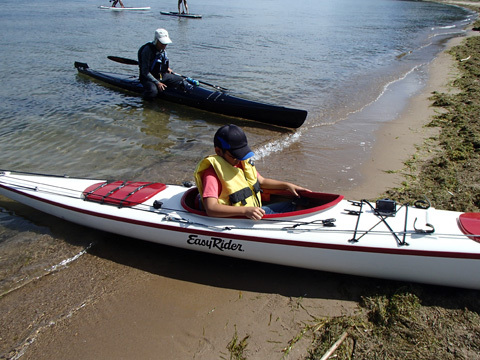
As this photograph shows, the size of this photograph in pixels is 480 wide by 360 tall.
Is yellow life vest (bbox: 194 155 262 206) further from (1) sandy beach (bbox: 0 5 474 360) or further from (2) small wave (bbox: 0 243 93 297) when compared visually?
(2) small wave (bbox: 0 243 93 297)

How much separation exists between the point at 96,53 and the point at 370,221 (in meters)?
13.6

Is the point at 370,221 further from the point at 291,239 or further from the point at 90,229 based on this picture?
the point at 90,229

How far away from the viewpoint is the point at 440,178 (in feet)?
16.9

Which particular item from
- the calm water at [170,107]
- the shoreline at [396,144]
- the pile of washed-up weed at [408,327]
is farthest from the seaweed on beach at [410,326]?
the calm water at [170,107]

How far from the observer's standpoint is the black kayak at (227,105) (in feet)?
25.2

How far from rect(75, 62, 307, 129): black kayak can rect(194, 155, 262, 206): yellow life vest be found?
425cm

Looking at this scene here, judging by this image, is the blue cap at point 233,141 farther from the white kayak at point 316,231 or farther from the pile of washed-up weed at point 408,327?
the pile of washed-up weed at point 408,327

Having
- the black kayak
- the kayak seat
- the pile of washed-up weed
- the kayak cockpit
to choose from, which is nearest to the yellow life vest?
the kayak cockpit

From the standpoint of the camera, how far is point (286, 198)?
4.08 meters

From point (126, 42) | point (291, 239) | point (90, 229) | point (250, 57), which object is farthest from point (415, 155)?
point (126, 42)

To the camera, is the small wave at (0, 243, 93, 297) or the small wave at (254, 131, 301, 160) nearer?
the small wave at (0, 243, 93, 297)

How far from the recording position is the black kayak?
7688 mm

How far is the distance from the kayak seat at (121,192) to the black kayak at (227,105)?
3.94 m

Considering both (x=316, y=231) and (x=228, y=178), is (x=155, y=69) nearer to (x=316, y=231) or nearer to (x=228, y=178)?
(x=228, y=178)
